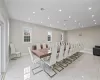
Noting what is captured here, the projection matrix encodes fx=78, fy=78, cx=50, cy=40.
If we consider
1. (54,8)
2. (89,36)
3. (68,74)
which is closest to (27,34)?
(54,8)

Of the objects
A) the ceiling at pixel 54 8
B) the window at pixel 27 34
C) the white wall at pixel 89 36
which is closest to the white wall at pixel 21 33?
the window at pixel 27 34

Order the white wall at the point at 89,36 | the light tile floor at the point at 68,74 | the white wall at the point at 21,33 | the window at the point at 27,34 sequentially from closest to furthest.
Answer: the light tile floor at the point at 68,74, the white wall at the point at 21,33, the window at the point at 27,34, the white wall at the point at 89,36

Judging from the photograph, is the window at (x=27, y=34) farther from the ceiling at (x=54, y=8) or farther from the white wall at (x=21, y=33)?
the ceiling at (x=54, y=8)

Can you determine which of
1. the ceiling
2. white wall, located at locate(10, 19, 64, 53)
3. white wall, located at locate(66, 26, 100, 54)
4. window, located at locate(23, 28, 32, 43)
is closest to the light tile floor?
white wall, located at locate(10, 19, 64, 53)

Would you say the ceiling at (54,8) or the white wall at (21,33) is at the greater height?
the ceiling at (54,8)

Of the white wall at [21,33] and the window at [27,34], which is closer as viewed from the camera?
the white wall at [21,33]

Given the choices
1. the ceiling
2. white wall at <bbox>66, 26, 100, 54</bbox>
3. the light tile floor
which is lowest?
the light tile floor

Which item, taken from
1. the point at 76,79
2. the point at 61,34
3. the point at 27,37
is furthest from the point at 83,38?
the point at 76,79

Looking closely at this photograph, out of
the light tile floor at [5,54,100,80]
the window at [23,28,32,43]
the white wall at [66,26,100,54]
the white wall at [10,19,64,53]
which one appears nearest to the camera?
the light tile floor at [5,54,100,80]

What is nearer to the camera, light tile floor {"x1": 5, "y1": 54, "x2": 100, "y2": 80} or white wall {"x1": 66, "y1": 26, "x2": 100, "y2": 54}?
light tile floor {"x1": 5, "y1": 54, "x2": 100, "y2": 80}

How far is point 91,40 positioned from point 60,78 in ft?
24.1

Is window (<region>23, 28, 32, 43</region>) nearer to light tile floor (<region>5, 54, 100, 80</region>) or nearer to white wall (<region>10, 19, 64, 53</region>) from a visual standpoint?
white wall (<region>10, 19, 64, 53</region>)

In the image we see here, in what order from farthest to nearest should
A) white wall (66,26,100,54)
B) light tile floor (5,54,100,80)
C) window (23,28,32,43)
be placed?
white wall (66,26,100,54)
window (23,28,32,43)
light tile floor (5,54,100,80)

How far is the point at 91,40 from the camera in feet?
28.2
